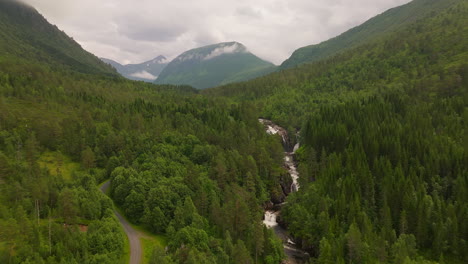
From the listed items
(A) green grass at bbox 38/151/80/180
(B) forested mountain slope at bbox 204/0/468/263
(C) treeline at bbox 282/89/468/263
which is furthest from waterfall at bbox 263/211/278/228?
(A) green grass at bbox 38/151/80/180

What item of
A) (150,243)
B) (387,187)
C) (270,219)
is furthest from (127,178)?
(387,187)

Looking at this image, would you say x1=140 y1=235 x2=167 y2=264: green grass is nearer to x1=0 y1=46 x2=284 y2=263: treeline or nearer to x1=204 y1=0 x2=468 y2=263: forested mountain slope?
x1=0 y1=46 x2=284 y2=263: treeline

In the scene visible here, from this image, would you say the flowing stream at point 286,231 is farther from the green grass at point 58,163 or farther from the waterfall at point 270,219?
the green grass at point 58,163

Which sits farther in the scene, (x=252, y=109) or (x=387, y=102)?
(x=252, y=109)

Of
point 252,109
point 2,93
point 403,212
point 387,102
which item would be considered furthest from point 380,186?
point 2,93

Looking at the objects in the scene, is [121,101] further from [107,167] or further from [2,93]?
[107,167]

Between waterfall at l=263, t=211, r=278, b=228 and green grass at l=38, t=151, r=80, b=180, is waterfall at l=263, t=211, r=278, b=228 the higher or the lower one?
the lower one
